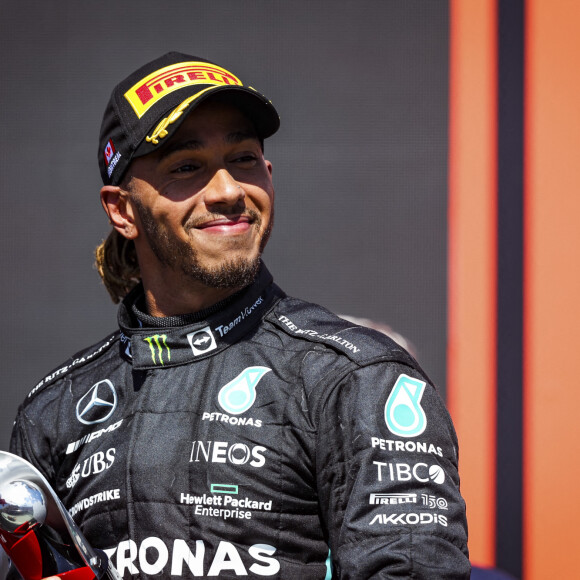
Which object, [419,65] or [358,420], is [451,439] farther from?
[419,65]

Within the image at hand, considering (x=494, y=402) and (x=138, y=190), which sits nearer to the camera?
(x=138, y=190)

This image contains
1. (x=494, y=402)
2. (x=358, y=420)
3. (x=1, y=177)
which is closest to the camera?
(x=358, y=420)

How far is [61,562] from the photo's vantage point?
1.04 meters

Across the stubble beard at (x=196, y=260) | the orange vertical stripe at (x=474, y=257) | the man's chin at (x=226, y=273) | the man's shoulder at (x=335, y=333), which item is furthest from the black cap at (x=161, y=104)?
the orange vertical stripe at (x=474, y=257)

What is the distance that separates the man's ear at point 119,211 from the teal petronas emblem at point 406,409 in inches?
23.1

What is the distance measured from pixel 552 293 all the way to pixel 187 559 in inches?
54.4

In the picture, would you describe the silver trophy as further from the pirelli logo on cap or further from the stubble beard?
the pirelli logo on cap

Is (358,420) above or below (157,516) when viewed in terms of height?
above

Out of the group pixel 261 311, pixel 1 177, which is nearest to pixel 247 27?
pixel 1 177

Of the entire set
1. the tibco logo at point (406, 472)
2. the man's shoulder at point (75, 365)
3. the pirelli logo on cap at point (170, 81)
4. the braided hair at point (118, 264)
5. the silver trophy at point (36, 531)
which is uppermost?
the pirelli logo on cap at point (170, 81)

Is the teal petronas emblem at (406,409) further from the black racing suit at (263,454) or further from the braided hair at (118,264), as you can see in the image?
the braided hair at (118,264)

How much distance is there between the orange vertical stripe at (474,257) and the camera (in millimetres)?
2129

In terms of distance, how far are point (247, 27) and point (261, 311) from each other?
4.10 feet

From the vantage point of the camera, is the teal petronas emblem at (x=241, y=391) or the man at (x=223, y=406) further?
the teal petronas emblem at (x=241, y=391)
